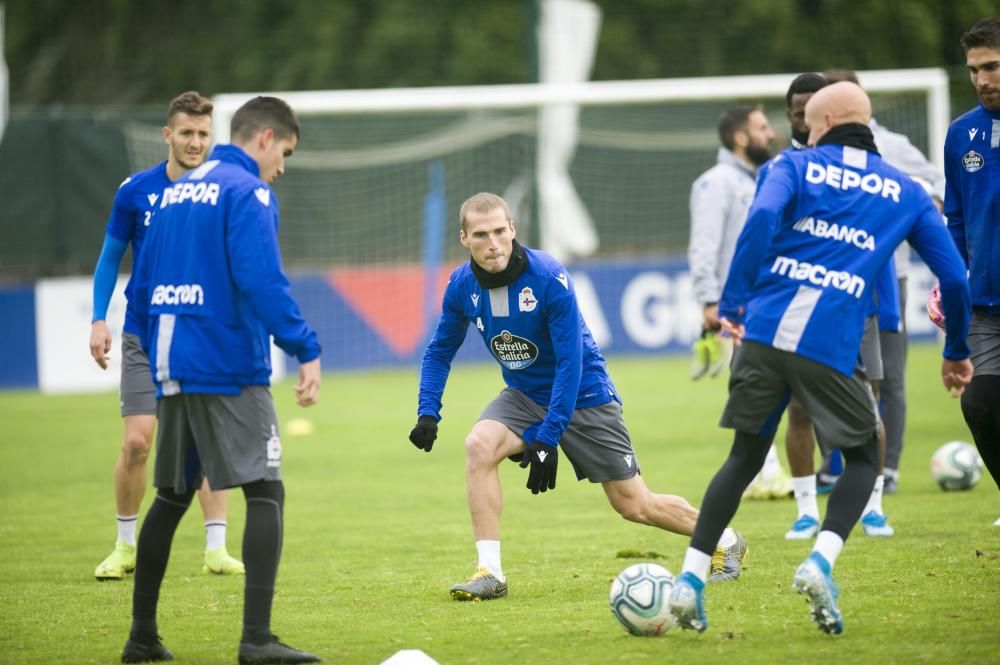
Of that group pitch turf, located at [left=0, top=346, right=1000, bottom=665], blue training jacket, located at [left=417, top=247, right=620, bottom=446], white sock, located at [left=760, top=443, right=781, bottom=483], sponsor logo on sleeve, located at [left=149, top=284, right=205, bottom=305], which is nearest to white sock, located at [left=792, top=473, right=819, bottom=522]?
pitch turf, located at [left=0, top=346, right=1000, bottom=665]

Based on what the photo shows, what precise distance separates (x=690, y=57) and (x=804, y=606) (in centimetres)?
2738

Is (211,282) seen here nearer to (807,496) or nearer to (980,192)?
(980,192)

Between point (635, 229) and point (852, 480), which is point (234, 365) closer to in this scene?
point (852, 480)

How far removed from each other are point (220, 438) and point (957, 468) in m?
5.88

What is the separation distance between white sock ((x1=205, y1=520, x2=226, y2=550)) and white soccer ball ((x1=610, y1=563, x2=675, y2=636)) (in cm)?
278

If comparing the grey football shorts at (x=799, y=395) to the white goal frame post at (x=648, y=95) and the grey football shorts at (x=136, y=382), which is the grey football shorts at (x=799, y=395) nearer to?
the grey football shorts at (x=136, y=382)

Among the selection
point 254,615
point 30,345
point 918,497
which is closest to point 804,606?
point 254,615

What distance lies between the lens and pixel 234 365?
5.22 metres

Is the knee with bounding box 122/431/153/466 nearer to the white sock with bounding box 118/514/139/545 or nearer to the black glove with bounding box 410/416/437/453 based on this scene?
the white sock with bounding box 118/514/139/545

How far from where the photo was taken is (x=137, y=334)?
23.3 ft

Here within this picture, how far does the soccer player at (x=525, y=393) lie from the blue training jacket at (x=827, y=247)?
1.11 m

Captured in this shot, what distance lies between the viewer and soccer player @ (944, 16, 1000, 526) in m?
6.50

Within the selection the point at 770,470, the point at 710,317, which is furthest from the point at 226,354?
the point at 770,470

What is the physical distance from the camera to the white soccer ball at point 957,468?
938 centimetres
